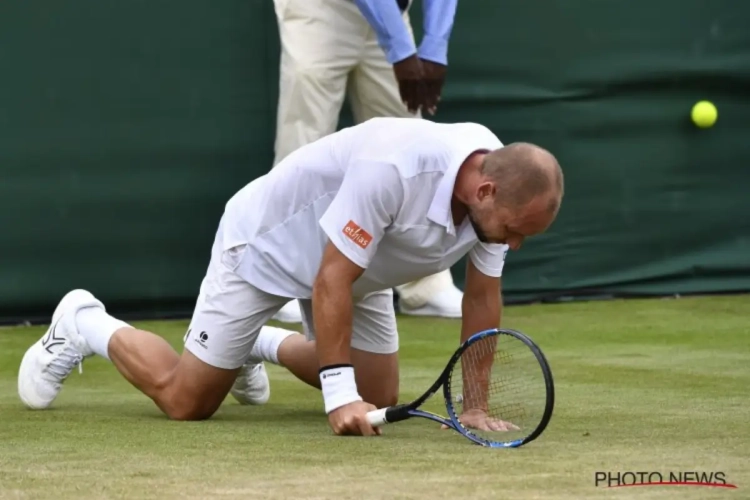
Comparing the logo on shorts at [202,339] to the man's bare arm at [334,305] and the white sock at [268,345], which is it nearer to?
the white sock at [268,345]

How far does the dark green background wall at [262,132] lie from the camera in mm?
6055

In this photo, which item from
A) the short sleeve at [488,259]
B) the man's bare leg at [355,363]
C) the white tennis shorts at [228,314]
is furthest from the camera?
the man's bare leg at [355,363]

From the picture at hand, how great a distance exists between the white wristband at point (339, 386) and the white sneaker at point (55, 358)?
39.7 inches

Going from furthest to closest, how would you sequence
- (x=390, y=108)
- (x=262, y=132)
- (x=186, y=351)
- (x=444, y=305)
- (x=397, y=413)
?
(x=262, y=132), (x=444, y=305), (x=390, y=108), (x=186, y=351), (x=397, y=413)

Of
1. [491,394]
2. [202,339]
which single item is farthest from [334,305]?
[202,339]

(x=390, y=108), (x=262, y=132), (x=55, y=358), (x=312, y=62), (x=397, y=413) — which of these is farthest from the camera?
(x=262, y=132)

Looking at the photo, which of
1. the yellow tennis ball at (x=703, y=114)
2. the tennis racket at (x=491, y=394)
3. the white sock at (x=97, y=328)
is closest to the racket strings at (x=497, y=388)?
the tennis racket at (x=491, y=394)

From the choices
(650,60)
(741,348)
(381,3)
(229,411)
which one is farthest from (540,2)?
(229,411)

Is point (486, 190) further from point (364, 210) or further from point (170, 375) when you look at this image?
point (170, 375)

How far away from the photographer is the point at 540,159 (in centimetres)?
315

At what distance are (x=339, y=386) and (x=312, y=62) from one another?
2.74m

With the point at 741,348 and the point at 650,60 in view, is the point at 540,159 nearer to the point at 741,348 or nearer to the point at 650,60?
the point at 741,348

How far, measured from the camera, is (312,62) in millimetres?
5824

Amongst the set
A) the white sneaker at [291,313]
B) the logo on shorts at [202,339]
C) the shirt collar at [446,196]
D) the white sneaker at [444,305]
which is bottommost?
the white sneaker at [444,305]
